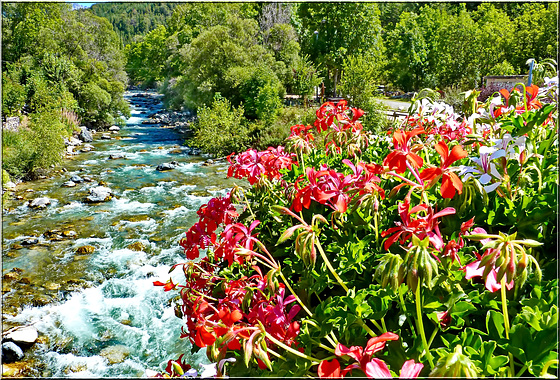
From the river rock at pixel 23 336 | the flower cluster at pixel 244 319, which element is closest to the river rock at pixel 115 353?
the river rock at pixel 23 336

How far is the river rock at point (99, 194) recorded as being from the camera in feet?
30.7

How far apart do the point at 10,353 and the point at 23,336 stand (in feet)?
0.79

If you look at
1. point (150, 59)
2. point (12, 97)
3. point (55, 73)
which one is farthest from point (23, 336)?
point (150, 59)

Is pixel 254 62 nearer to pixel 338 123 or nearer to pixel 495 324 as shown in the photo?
pixel 338 123

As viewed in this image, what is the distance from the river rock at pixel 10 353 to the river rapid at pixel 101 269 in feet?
0.36

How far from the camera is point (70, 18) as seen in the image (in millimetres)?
22719

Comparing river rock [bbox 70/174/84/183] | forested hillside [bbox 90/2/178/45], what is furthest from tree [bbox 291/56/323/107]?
forested hillside [bbox 90/2/178/45]

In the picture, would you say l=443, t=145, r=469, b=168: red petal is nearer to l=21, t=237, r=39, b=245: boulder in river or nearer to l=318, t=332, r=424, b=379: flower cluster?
l=318, t=332, r=424, b=379: flower cluster

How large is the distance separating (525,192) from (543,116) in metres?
0.23

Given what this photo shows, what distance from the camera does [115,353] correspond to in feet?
15.3

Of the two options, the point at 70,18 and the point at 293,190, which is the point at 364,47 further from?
the point at 293,190

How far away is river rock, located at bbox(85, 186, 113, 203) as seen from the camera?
9372mm

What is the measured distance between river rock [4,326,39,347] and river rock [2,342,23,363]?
10cm

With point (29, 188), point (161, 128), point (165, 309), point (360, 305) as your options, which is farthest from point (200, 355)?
point (161, 128)
